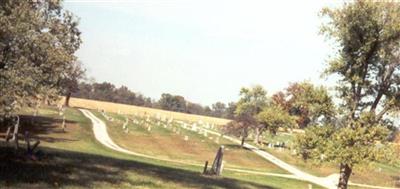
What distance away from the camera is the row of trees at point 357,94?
29.9m

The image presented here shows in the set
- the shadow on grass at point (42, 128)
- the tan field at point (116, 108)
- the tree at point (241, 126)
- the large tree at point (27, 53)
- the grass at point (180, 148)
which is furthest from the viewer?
the tan field at point (116, 108)

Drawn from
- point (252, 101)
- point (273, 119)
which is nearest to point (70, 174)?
point (273, 119)

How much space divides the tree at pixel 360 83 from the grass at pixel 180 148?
98.0 feet

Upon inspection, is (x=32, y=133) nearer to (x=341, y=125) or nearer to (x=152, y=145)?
(x=152, y=145)

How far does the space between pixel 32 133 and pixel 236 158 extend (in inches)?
1041

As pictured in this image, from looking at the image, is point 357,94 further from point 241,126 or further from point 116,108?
point 116,108

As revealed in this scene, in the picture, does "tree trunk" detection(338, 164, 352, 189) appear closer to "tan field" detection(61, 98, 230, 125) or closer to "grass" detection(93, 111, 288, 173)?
"grass" detection(93, 111, 288, 173)

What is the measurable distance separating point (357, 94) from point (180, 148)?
44.3 m

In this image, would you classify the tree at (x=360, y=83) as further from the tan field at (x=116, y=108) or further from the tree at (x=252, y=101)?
the tan field at (x=116, y=108)

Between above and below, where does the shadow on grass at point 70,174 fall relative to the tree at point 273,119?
below

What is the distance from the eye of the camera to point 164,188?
23562 millimetres

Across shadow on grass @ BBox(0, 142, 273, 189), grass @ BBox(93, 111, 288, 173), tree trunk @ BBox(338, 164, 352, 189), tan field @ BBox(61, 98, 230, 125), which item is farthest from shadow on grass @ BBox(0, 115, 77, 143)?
tan field @ BBox(61, 98, 230, 125)

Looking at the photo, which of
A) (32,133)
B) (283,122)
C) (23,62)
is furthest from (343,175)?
(283,122)

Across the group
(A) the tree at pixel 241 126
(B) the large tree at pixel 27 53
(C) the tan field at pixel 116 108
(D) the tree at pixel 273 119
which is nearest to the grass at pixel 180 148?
(A) the tree at pixel 241 126
